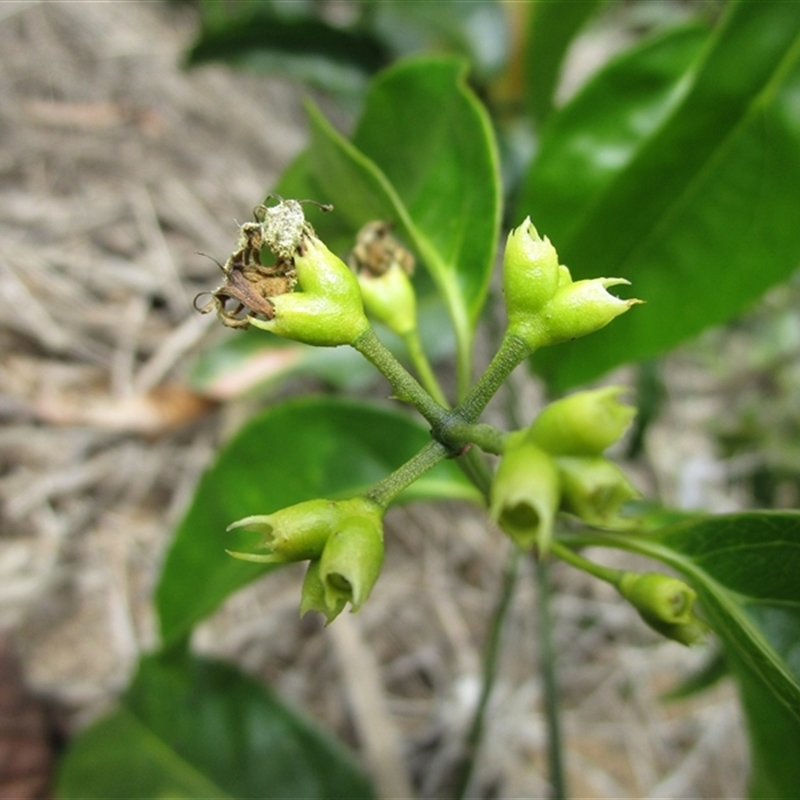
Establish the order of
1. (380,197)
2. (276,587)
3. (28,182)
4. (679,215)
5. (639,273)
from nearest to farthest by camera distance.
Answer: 1. (380,197)
2. (679,215)
3. (639,273)
4. (276,587)
5. (28,182)

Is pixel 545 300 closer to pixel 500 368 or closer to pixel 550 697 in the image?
pixel 500 368

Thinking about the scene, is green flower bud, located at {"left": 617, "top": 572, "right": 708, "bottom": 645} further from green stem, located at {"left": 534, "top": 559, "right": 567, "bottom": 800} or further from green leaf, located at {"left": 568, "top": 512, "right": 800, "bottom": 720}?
green stem, located at {"left": 534, "top": 559, "right": 567, "bottom": 800}

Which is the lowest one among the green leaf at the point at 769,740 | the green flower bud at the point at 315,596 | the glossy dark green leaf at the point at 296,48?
the green leaf at the point at 769,740

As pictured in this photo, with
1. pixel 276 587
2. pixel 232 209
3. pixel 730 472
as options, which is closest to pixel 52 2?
pixel 232 209

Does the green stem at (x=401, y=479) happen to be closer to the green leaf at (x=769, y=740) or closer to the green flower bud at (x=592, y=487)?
the green flower bud at (x=592, y=487)

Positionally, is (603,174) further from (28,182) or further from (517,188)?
(28,182)

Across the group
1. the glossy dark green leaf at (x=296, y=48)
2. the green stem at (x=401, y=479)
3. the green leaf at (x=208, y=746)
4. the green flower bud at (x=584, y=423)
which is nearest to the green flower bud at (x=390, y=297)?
the green stem at (x=401, y=479)

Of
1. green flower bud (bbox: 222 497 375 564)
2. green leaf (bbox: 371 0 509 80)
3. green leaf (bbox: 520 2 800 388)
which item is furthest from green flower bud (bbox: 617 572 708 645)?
green leaf (bbox: 371 0 509 80)
